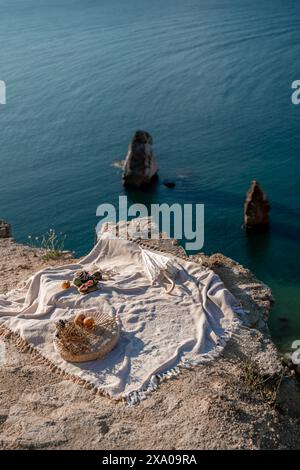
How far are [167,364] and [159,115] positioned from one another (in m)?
28.3

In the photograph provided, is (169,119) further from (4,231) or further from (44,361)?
(44,361)

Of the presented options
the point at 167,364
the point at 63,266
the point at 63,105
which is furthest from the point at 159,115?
the point at 167,364

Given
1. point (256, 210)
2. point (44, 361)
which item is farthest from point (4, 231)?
point (256, 210)

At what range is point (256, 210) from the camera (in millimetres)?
24500

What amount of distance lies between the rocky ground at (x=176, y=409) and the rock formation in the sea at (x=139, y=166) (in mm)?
17274

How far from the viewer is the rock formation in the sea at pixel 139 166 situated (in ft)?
93.9

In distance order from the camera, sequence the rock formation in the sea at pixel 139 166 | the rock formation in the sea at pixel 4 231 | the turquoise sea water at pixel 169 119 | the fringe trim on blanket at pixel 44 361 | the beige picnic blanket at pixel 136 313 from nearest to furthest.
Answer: the fringe trim on blanket at pixel 44 361 → the beige picnic blanket at pixel 136 313 → the rock formation in the sea at pixel 4 231 → the turquoise sea water at pixel 169 119 → the rock formation in the sea at pixel 139 166

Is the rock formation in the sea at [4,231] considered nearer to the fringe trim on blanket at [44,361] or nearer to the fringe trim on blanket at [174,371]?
the fringe trim on blanket at [44,361]

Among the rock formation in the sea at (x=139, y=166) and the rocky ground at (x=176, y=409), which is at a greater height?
the rock formation in the sea at (x=139, y=166)

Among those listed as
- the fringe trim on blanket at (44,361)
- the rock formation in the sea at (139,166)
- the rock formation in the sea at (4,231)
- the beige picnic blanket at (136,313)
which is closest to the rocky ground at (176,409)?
the fringe trim on blanket at (44,361)

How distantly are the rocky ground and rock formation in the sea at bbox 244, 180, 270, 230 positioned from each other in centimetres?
1199

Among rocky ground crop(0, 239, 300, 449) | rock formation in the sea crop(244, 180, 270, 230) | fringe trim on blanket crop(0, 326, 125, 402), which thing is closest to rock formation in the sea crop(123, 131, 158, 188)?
rock formation in the sea crop(244, 180, 270, 230)

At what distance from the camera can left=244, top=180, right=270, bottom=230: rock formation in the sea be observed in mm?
23953
